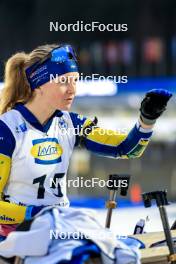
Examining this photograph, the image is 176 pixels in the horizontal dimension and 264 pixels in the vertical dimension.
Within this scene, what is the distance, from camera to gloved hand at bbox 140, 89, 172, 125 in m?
3.04

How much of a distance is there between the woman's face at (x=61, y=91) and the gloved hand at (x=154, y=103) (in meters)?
0.31

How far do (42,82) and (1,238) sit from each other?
68 centimetres

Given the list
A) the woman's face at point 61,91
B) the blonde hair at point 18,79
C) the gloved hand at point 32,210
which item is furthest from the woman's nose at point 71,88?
the gloved hand at point 32,210

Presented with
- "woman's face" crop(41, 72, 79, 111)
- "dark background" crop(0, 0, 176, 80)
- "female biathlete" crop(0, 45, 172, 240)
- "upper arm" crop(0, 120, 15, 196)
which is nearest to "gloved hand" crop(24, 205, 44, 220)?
"female biathlete" crop(0, 45, 172, 240)

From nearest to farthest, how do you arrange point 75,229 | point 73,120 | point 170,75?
point 75,229 → point 73,120 → point 170,75

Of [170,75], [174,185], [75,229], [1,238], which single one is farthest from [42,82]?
[170,75]

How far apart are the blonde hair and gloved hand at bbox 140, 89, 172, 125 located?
512mm

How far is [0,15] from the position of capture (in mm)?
15125

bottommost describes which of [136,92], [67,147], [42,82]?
[67,147]

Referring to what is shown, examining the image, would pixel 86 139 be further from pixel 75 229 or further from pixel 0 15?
pixel 0 15

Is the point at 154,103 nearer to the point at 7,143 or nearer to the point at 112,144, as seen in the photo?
the point at 112,144

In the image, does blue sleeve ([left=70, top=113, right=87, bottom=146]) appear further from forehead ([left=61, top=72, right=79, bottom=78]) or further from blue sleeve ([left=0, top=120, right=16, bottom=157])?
blue sleeve ([left=0, top=120, right=16, bottom=157])

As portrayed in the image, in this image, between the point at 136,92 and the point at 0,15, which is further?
the point at 0,15

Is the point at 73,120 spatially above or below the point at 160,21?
below
